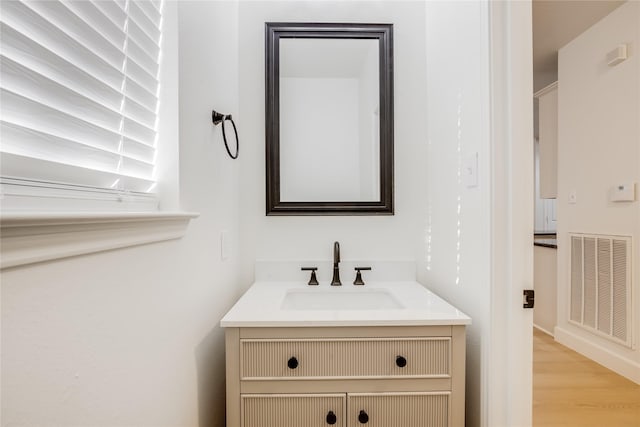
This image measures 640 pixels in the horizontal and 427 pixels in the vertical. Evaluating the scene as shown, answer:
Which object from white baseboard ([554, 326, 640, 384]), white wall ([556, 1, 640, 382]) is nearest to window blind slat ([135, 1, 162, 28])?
white wall ([556, 1, 640, 382])

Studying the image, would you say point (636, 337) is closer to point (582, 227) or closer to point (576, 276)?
point (576, 276)

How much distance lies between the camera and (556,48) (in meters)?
2.73

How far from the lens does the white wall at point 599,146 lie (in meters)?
2.07

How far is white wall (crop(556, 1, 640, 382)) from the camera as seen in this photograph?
207 centimetres

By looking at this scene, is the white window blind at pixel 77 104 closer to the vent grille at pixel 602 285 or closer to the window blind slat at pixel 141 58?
the window blind slat at pixel 141 58

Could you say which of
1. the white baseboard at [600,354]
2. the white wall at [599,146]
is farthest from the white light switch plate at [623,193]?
the white baseboard at [600,354]

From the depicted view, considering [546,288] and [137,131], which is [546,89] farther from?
[137,131]

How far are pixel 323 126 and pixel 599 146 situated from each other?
Answer: 6.96 feet

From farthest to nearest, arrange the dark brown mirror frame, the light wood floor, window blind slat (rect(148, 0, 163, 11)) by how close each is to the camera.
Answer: the light wood floor < the dark brown mirror frame < window blind slat (rect(148, 0, 163, 11))

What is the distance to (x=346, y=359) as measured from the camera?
104 centimetres

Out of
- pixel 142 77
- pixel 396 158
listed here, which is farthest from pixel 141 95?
pixel 396 158

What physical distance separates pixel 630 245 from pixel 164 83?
274cm

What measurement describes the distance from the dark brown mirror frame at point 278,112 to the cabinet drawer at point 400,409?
2.64 ft

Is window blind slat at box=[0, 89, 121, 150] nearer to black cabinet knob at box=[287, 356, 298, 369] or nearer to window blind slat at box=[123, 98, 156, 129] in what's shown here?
window blind slat at box=[123, 98, 156, 129]
